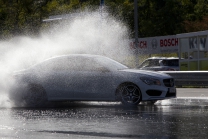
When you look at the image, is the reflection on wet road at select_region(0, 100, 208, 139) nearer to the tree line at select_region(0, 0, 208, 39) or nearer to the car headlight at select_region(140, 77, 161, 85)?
the car headlight at select_region(140, 77, 161, 85)

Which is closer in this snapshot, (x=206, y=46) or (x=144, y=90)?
(x=144, y=90)

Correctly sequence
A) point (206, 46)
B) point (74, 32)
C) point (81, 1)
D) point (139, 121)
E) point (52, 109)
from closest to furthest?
point (139, 121)
point (52, 109)
point (74, 32)
point (206, 46)
point (81, 1)

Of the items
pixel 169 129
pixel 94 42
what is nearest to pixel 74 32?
pixel 94 42

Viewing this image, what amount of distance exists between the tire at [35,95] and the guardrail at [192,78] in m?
11.5

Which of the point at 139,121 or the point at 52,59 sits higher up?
the point at 52,59

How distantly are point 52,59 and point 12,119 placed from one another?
4016 mm

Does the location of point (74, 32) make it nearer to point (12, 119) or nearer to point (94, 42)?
point (94, 42)

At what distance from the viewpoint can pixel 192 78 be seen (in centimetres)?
2689

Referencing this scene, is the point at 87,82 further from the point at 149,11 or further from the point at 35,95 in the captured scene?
the point at 149,11

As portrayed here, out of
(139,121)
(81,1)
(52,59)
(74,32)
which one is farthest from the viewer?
(81,1)

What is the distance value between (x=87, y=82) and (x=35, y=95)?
4.85 feet

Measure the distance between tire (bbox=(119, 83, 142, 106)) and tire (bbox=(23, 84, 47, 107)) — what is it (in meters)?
2.11

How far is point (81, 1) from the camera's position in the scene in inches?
2788

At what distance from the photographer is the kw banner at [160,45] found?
43.8 m
